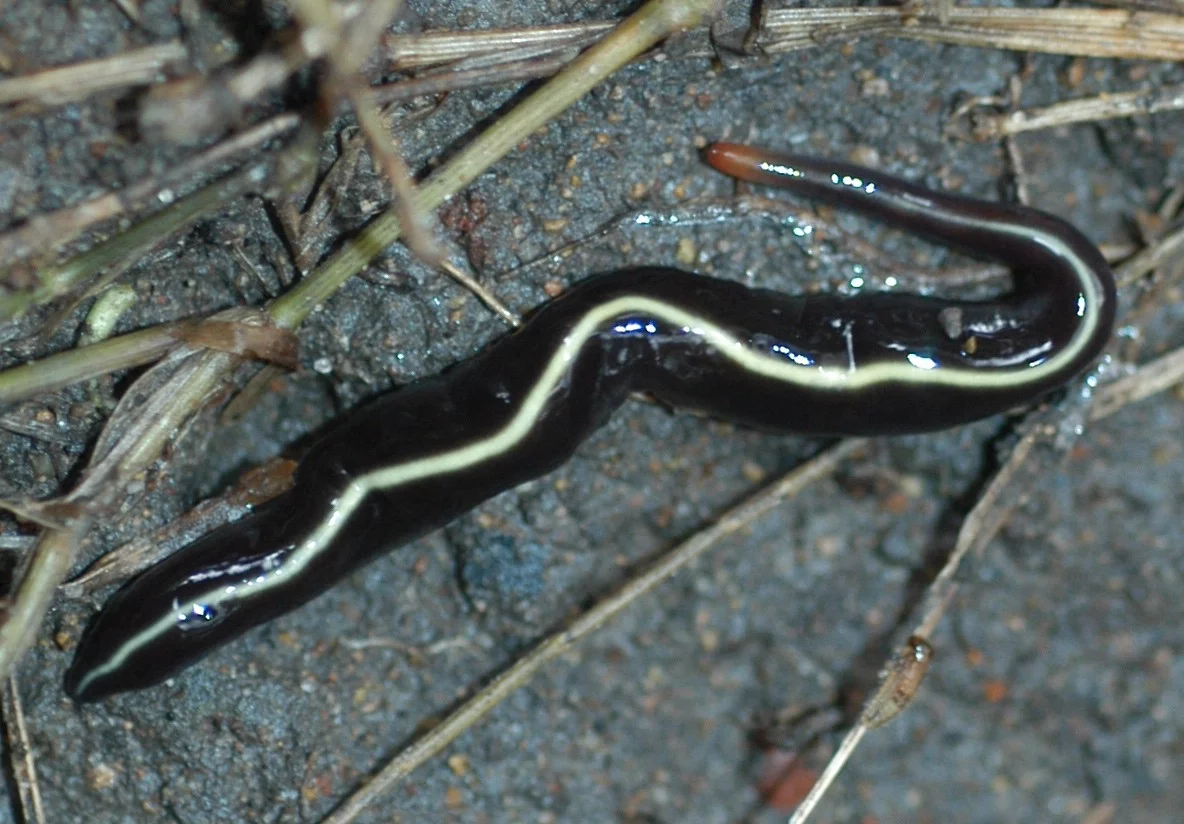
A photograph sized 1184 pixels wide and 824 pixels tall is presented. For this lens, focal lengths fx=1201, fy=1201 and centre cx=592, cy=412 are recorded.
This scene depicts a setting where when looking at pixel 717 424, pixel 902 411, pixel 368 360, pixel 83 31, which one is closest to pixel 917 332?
pixel 902 411

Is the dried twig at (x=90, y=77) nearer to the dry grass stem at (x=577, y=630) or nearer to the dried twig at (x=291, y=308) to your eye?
the dried twig at (x=291, y=308)

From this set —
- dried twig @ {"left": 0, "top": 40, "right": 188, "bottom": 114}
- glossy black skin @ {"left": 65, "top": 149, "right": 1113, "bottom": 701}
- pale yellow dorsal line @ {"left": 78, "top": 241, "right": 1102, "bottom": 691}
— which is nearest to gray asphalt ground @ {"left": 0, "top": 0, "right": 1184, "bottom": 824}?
dried twig @ {"left": 0, "top": 40, "right": 188, "bottom": 114}

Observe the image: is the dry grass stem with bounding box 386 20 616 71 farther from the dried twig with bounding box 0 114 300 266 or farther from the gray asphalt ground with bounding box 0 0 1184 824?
the dried twig with bounding box 0 114 300 266

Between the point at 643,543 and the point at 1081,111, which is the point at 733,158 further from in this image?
the point at 643,543

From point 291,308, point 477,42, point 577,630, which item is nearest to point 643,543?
point 577,630

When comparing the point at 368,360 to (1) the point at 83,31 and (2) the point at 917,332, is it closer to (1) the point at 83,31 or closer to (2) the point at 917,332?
(1) the point at 83,31

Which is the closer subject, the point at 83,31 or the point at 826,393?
the point at 83,31

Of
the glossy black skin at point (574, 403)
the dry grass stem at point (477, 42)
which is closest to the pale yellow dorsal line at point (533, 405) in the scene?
the glossy black skin at point (574, 403)
